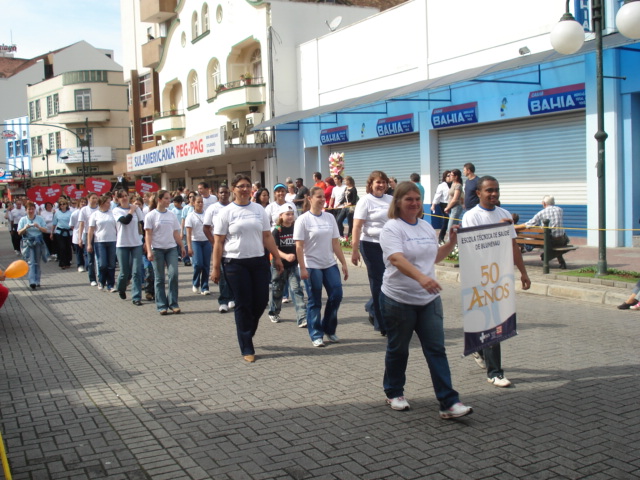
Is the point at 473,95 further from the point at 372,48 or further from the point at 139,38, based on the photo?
the point at 139,38

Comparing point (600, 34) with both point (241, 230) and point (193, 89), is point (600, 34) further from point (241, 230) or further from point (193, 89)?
point (193, 89)

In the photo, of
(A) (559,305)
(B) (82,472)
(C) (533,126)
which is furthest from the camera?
(C) (533,126)

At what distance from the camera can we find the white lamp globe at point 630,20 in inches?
398

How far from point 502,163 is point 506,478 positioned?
54.2 feet

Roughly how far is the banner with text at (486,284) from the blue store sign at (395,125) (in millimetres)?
17395

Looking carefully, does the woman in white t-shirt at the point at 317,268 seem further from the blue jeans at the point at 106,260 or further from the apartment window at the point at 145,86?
the apartment window at the point at 145,86

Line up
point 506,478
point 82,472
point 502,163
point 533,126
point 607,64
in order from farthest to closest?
point 502,163
point 533,126
point 607,64
point 82,472
point 506,478

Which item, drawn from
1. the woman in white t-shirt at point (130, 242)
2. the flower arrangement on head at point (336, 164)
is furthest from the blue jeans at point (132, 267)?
the flower arrangement on head at point (336, 164)

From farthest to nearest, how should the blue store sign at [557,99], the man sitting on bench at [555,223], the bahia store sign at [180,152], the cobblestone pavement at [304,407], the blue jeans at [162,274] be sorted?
the bahia store sign at [180,152], the blue store sign at [557,99], the man sitting on bench at [555,223], the blue jeans at [162,274], the cobblestone pavement at [304,407]

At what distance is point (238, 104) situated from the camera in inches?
1248

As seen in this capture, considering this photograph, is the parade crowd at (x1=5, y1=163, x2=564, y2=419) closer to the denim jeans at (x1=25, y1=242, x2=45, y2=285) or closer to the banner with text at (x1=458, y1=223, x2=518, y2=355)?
the denim jeans at (x1=25, y1=242, x2=45, y2=285)

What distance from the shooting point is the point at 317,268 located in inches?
309

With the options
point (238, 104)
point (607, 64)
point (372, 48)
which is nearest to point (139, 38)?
point (238, 104)

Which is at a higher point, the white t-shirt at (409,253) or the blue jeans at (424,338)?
the white t-shirt at (409,253)
